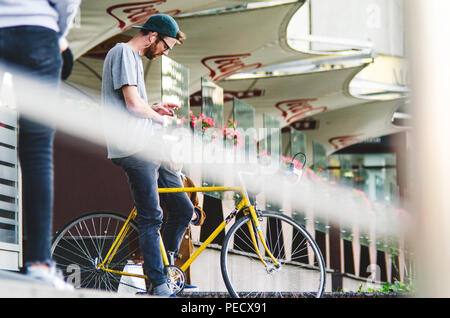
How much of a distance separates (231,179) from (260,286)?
95cm

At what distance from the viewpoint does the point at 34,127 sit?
3156 millimetres

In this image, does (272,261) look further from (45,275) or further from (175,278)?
(45,275)

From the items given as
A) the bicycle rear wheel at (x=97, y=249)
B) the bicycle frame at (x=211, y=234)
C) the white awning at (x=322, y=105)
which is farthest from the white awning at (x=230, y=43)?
the bicycle frame at (x=211, y=234)

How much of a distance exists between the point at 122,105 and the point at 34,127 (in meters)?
0.87

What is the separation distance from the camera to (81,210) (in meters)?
5.87

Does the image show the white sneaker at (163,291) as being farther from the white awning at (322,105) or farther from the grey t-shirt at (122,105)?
the white awning at (322,105)

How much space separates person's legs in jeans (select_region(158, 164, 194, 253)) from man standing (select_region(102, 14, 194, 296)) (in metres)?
0.20

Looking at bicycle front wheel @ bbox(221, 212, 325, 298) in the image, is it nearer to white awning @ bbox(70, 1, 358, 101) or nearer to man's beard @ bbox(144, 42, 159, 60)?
man's beard @ bbox(144, 42, 159, 60)

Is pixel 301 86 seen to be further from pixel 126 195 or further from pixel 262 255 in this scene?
pixel 262 255

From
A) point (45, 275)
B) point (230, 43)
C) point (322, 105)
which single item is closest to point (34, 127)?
point (45, 275)

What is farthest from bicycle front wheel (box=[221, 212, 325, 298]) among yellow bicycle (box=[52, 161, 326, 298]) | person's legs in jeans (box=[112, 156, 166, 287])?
person's legs in jeans (box=[112, 156, 166, 287])

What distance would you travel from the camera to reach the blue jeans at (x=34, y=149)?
3.06 meters

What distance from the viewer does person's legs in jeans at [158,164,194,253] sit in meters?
4.34

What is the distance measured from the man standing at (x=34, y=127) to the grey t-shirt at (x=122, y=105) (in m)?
0.79
